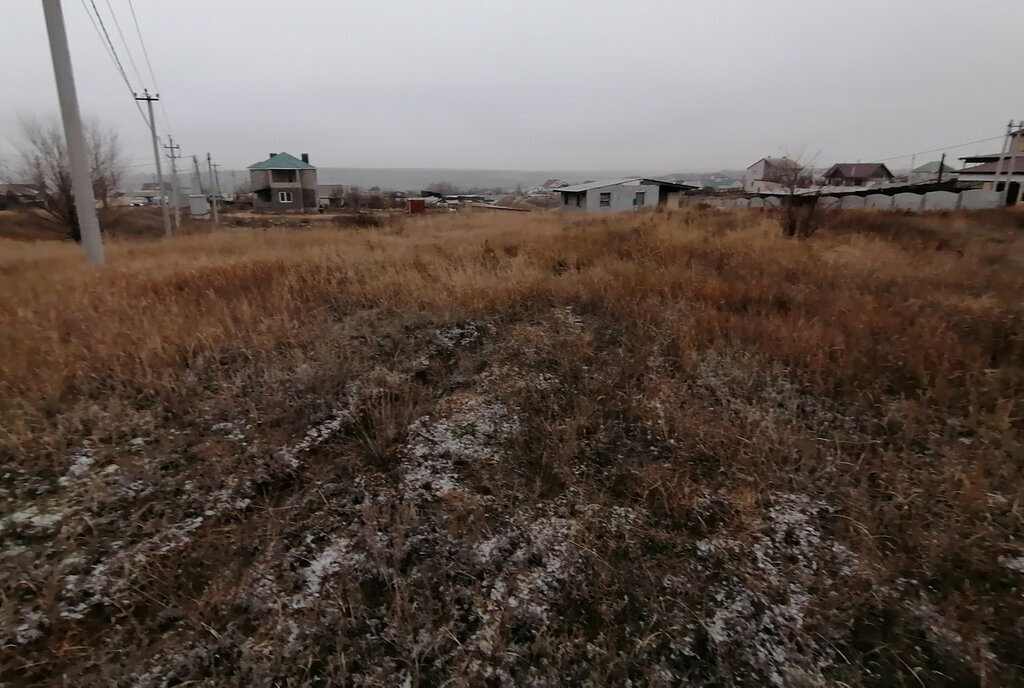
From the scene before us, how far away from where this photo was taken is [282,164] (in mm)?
55625

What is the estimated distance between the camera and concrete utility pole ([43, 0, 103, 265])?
293 inches

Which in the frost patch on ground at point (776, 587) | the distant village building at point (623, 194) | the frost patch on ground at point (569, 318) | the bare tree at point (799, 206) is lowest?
the frost patch on ground at point (776, 587)

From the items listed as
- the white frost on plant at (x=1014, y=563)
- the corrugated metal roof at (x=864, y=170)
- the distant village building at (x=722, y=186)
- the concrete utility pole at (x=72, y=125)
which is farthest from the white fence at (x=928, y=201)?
the corrugated metal roof at (x=864, y=170)

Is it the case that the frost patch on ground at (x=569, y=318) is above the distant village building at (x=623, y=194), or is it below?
below

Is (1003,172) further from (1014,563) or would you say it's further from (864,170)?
(1014,563)

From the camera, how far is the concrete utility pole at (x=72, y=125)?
293 inches

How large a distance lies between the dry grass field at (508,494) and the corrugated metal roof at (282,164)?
190 feet

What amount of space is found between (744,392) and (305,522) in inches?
134

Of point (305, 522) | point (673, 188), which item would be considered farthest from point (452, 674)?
point (673, 188)

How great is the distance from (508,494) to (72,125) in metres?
9.98

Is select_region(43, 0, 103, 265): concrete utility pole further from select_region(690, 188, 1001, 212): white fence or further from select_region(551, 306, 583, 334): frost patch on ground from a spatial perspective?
select_region(690, 188, 1001, 212): white fence

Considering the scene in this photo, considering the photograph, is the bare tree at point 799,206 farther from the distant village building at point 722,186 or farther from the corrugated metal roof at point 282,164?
the corrugated metal roof at point 282,164

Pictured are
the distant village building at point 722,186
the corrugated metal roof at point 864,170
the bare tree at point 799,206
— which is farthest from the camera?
the corrugated metal roof at point 864,170

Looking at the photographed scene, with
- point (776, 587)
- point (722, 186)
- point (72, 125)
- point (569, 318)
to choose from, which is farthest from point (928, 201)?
point (722, 186)
